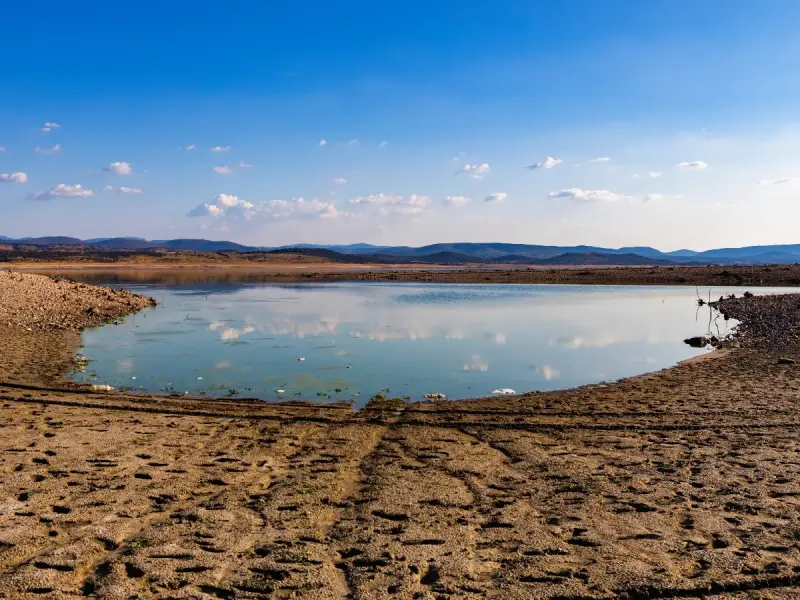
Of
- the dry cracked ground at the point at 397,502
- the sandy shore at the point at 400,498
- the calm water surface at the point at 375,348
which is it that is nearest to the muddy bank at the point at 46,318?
the calm water surface at the point at 375,348

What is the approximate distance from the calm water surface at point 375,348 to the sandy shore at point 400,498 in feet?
9.19

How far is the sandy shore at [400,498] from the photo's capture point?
629 centimetres

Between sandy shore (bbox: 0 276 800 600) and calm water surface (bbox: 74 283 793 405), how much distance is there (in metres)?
2.80

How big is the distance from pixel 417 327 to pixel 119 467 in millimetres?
24190

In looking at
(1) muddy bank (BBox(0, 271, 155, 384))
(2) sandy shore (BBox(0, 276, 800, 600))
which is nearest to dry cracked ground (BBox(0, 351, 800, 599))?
(2) sandy shore (BBox(0, 276, 800, 600))

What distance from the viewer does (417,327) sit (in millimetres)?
33219

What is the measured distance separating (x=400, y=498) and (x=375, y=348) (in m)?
16.9

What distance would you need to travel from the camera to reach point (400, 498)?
8.71 m

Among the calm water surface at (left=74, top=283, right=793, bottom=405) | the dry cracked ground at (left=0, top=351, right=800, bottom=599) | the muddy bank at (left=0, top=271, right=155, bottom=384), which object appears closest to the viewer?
the dry cracked ground at (left=0, top=351, right=800, bottom=599)

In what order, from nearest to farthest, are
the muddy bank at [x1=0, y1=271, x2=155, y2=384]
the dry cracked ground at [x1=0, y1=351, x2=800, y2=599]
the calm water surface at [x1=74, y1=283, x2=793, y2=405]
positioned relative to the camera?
the dry cracked ground at [x1=0, y1=351, x2=800, y2=599], the calm water surface at [x1=74, y1=283, x2=793, y2=405], the muddy bank at [x1=0, y1=271, x2=155, y2=384]

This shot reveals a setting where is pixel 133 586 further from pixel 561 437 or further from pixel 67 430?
pixel 561 437

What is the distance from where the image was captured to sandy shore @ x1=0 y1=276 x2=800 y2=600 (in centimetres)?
629

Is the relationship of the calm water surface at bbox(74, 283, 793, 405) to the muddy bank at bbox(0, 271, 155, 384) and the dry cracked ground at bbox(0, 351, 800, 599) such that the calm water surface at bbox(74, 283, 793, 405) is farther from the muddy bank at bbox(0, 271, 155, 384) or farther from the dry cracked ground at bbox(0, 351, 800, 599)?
the dry cracked ground at bbox(0, 351, 800, 599)

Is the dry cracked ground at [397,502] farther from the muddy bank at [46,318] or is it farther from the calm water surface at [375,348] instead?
the muddy bank at [46,318]
